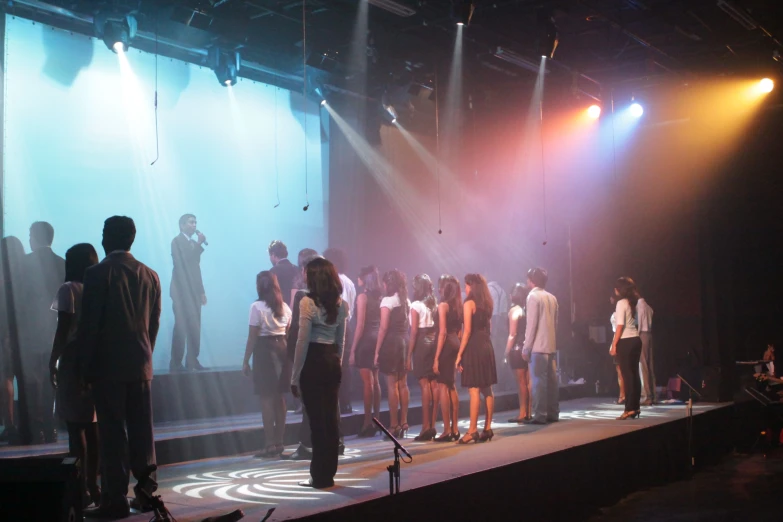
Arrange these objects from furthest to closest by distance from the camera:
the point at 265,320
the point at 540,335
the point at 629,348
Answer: the point at 629,348 → the point at 540,335 → the point at 265,320

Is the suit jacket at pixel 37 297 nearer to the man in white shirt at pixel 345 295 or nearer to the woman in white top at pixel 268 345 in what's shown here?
the woman in white top at pixel 268 345

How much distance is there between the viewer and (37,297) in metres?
6.34

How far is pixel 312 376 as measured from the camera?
4.67 metres

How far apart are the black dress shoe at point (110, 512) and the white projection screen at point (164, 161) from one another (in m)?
4.27

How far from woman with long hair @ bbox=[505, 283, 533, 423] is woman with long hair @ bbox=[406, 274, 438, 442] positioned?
55.1 inches

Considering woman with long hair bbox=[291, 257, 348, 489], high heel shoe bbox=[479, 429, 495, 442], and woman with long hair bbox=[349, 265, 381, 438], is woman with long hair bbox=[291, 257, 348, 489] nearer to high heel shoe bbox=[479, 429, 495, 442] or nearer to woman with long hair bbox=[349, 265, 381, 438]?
woman with long hair bbox=[349, 265, 381, 438]

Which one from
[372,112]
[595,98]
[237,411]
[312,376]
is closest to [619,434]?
[312,376]

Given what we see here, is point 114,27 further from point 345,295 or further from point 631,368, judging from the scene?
point 631,368

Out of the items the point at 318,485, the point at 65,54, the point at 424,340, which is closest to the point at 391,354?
the point at 424,340

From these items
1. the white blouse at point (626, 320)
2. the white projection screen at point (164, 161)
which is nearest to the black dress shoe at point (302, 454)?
the white projection screen at point (164, 161)

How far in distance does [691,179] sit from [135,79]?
9.29 meters

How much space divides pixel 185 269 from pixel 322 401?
4.31 metres

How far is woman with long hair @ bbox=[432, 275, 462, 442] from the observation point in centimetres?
660

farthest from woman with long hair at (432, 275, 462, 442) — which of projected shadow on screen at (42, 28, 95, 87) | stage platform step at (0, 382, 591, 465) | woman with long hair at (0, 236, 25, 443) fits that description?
projected shadow on screen at (42, 28, 95, 87)
